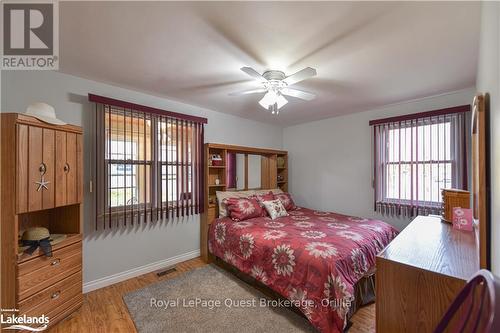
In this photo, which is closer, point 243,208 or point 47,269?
point 47,269

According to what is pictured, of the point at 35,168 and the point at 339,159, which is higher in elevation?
the point at 339,159

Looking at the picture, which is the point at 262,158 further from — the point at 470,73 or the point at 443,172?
the point at 470,73

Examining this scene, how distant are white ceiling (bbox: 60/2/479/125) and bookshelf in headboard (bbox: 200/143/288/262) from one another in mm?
1089

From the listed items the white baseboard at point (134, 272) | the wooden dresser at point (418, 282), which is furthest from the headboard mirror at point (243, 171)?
the wooden dresser at point (418, 282)

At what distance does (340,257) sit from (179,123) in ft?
8.43

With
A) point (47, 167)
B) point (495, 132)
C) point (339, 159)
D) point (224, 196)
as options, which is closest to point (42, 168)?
point (47, 167)

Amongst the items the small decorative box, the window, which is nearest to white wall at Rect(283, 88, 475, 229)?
the window

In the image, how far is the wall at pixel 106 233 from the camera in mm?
2100

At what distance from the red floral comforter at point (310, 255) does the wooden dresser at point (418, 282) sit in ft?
1.62

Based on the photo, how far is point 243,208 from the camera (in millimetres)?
3066

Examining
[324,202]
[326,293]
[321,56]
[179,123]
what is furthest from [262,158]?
[326,293]

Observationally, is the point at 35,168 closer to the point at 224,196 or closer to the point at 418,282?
the point at 224,196

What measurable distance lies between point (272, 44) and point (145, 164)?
206cm

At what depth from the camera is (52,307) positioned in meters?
1.81
